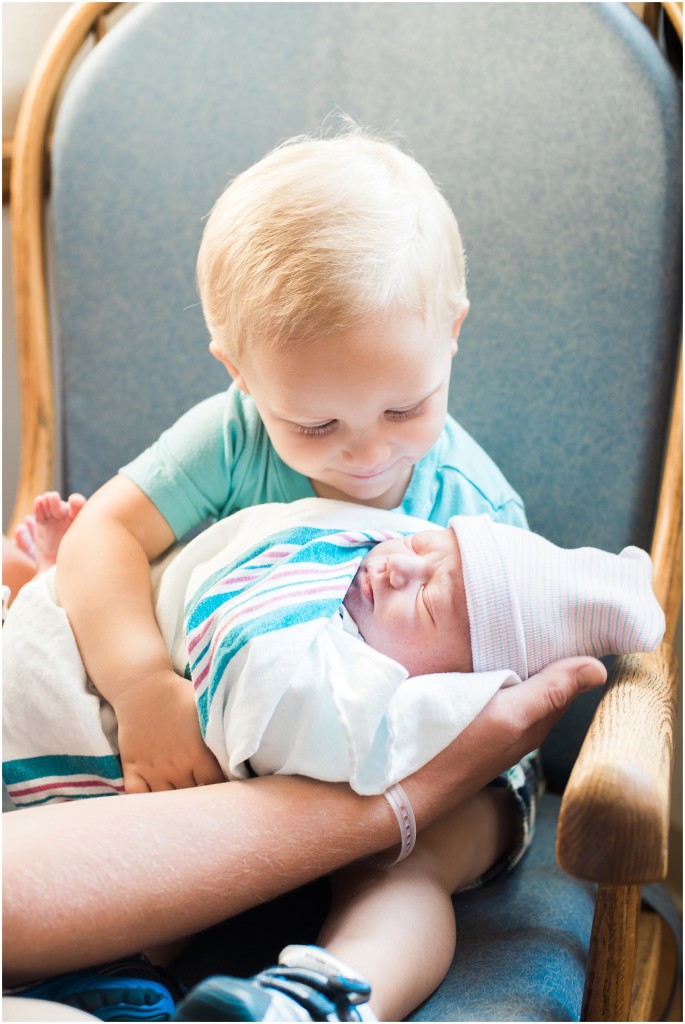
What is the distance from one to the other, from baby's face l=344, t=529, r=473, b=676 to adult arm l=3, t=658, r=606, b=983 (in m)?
0.06

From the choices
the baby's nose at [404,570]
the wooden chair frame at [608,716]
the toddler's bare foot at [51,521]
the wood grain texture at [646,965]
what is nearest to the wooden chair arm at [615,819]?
the wooden chair frame at [608,716]

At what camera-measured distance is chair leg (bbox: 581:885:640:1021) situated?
29.2 inches

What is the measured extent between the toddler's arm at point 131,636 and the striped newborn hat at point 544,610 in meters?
0.25

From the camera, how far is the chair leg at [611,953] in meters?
0.74

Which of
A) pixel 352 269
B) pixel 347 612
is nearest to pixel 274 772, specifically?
pixel 347 612

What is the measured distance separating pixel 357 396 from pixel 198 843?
0.37 m

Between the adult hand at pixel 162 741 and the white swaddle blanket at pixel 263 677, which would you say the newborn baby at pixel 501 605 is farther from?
the adult hand at pixel 162 741

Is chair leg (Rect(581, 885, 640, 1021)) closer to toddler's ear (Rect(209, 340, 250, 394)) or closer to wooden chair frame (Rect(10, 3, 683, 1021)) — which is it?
wooden chair frame (Rect(10, 3, 683, 1021))

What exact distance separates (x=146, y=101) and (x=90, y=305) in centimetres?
25

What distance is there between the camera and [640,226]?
3.50ft

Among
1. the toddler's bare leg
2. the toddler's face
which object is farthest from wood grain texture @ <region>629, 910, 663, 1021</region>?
the toddler's face

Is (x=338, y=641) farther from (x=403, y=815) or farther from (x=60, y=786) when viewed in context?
(x=60, y=786)

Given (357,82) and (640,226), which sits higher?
(357,82)

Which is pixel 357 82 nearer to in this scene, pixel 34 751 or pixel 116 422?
pixel 116 422
